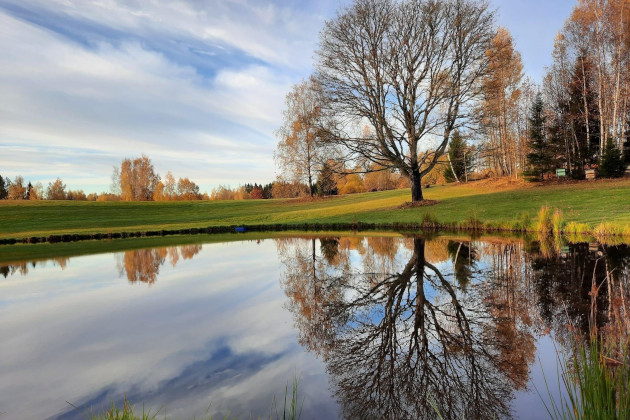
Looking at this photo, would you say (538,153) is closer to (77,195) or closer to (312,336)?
(312,336)

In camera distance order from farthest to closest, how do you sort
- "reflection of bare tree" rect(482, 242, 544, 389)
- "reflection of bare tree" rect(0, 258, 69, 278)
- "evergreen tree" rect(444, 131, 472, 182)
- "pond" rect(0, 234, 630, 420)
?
"evergreen tree" rect(444, 131, 472, 182) → "reflection of bare tree" rect(0, 258, 69, 278) → "reflection of bare tree" rect(482, 242, 544, 389) → "pond" rect(0, 234, 630, 420)

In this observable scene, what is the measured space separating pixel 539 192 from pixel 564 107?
12.0 m

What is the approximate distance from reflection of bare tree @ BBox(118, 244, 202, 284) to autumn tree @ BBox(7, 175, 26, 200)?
8064 cm

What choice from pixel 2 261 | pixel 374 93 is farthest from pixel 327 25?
pixel 2 261

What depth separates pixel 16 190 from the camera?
75.8 metres

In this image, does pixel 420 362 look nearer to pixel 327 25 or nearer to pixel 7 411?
pixel 7 411

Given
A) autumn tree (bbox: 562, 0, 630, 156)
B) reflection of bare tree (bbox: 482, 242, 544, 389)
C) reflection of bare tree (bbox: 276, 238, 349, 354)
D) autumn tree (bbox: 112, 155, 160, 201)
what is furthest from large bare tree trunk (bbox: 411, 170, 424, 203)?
autumn tree (bbox: 112, 155, 160, 201)

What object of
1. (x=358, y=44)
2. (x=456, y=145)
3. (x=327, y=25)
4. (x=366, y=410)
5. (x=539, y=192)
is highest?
(x=327, y=25)

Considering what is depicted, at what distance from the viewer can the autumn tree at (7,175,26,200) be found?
75.3 metres

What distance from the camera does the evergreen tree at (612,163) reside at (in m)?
23.8

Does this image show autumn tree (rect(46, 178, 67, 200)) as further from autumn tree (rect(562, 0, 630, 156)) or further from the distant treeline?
autumn tree (rect(562, 0, 630, 156))

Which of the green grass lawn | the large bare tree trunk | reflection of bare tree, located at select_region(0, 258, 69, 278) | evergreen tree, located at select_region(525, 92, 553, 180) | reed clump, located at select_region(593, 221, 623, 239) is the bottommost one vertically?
reed clump, located at select_region(593, 221, 623, 239)

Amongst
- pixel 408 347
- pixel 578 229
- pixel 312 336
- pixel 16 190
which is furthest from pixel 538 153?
pixel 16 190

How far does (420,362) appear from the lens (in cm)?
403
